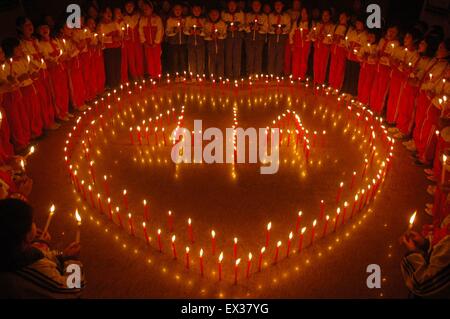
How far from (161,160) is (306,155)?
2.40 meters

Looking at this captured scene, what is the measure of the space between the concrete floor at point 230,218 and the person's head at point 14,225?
187 cm

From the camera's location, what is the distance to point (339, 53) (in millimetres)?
10008

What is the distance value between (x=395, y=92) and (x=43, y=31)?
21.4 feet

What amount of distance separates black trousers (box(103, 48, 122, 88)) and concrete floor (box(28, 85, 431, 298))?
257 centimetres

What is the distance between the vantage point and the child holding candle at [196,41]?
10.5 m

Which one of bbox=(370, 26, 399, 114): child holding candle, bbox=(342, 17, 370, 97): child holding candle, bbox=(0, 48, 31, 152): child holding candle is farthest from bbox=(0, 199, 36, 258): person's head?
bbox=(342, 17, 370, 97): child holding candle

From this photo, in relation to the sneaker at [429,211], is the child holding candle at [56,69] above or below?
above

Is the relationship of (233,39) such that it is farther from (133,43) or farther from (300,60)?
(133,43)

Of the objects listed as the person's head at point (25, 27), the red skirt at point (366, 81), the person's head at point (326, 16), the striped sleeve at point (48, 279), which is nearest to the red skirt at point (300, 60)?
the person's head at point (326, 16)

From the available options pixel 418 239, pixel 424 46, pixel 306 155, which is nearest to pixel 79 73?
pixel 306 155

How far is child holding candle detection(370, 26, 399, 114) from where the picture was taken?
27.1 feet

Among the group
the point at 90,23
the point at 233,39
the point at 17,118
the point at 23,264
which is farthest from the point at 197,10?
the point at 23,264

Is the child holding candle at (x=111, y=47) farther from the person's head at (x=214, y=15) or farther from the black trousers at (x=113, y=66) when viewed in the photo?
the person's head at (x=214, y=15)

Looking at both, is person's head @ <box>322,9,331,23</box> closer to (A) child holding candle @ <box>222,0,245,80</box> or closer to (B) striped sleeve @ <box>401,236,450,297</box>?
(A) child holding candle @ <box>222,0,245,80</box>
